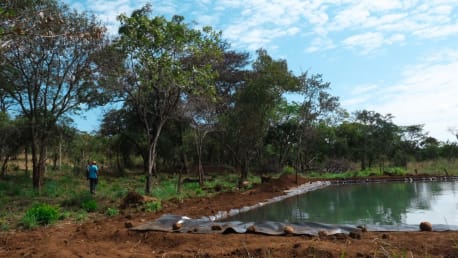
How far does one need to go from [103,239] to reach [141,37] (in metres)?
7.18

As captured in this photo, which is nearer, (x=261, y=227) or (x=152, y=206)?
(x=261, y=227)

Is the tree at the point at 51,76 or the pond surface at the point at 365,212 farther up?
the tree at the point at 51,76

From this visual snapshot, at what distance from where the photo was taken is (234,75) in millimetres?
25594

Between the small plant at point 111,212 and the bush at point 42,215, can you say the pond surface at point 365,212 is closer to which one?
the small plant at point 111,212

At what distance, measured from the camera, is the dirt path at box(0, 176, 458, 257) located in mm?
5301

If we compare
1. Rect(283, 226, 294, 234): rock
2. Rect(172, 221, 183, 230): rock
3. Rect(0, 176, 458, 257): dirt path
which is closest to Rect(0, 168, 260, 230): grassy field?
Rect(0, 176, 458, 257): dirt path

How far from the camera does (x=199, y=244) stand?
6.30m

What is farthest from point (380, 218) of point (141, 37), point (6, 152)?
point (6, 152)

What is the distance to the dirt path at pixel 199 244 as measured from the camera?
5.30m

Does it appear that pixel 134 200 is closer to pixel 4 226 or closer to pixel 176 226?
pixel 4 226

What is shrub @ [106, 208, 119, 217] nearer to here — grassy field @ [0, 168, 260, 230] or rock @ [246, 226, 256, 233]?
grassy field @ [0, 168, 260, 230]

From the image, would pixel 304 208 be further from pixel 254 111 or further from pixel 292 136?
pixel 292 136

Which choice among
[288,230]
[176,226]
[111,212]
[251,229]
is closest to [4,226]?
[111,212]

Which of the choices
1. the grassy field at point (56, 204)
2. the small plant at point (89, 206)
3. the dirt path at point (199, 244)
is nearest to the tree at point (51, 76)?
the grassy field at point (56, 204)
